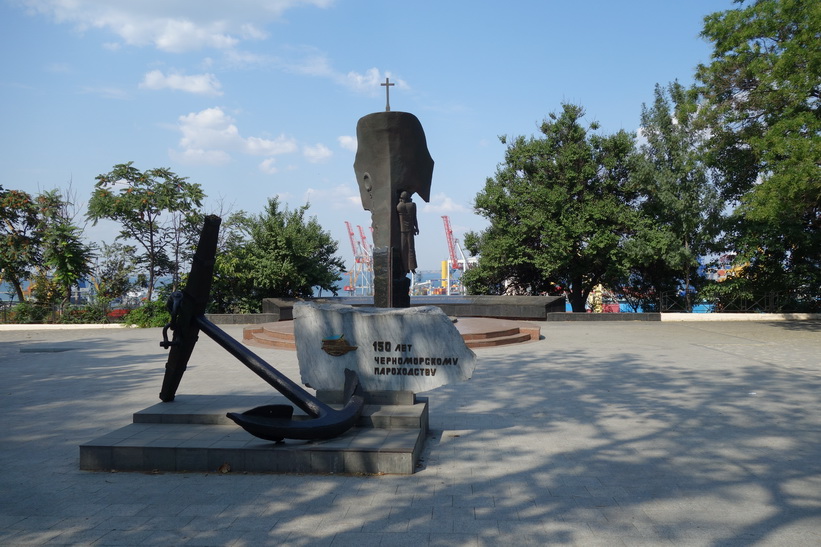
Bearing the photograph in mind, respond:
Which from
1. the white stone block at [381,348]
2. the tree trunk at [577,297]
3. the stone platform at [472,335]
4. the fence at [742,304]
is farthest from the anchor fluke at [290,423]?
the tree trunk at [577,297]

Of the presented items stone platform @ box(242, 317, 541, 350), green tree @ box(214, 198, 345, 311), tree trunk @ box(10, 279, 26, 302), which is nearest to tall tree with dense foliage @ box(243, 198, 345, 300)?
green tree @ box(214, 198, 345, 311)

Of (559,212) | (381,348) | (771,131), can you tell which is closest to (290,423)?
(381,348)

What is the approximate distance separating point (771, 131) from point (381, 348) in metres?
12.7

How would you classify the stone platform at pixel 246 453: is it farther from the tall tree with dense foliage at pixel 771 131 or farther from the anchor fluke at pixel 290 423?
the tall tree with dense foliage at pixel 771 131

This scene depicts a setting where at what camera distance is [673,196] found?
19297mm

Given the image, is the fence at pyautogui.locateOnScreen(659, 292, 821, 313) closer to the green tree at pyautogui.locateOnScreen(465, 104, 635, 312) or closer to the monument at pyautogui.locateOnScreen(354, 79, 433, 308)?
the green tree at pyautogui.locateOnScreen(465, 104, 635, 312)

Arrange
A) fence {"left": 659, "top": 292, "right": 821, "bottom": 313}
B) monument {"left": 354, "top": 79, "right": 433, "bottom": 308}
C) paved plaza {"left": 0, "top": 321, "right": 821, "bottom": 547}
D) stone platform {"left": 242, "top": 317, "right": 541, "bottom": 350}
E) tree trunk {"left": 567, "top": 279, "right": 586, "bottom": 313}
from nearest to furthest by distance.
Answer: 1. paved plaza {"left": 0, "top": 321, "right": 821, "bottom": 547}
2. stone platform {"left": 242, "top": 317, "right": 541, "bottom": 350}
3. monument {"left": 354, "top": 79, "right": 433, "bottom": 308}
4. fence {"left": 659, "top": 292, "right": 821, "bottom": 313}
5. tree trunk {"left": 567, "top": 279, "right": 586, "bottom": 313}

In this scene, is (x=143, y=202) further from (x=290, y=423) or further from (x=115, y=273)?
(x=290, y=423)

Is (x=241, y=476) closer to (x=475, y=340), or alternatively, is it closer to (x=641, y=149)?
(x=475, y=340)

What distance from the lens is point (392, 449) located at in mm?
4777

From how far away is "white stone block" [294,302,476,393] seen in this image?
18.2 ft

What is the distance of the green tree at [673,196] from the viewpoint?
1919cm

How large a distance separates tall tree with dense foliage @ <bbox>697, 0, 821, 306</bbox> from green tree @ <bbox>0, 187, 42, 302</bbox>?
19667 mm

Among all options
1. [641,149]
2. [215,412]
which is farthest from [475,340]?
[641,149]
